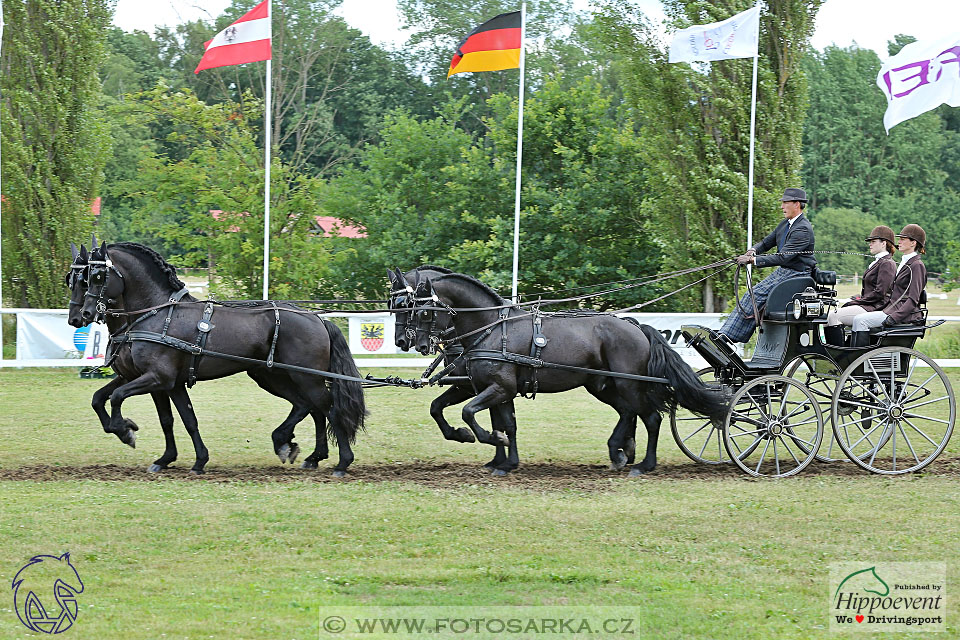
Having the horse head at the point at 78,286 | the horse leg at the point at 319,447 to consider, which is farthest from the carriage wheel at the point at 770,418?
the horse head at the point at 78,286

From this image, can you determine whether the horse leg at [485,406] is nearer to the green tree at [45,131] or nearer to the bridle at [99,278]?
the bridle at [99,278]

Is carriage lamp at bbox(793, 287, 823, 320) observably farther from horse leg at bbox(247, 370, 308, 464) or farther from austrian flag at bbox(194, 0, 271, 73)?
austrian flag at bbox(194, 0, 271, 73)

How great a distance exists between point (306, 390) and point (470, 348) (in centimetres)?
158

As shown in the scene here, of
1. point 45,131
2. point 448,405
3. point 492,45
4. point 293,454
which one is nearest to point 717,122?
point 492,45

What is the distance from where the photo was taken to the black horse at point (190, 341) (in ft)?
30.3

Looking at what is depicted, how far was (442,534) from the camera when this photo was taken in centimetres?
709

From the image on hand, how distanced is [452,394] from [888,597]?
4.93m

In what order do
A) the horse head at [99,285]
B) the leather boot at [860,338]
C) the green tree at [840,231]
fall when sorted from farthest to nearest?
the green tree at [840,231] → the leather boot at [860,338] → the horse head at [99,285]

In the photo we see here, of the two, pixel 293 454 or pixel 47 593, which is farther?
pixel 293 454

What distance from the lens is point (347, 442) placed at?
373 inches

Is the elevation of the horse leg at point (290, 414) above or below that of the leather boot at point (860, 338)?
below

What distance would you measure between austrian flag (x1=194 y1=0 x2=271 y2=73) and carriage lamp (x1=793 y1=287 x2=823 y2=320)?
11.6 metres

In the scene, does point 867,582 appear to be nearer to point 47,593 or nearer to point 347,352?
point 47,593

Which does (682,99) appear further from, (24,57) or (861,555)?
(861,555)
